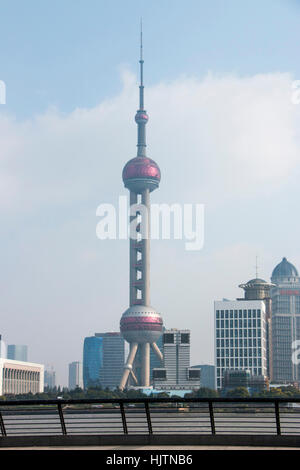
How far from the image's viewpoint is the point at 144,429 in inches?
843

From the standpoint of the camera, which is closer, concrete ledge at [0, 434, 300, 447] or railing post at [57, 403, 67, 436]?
concrete ledge at [0, 434, 300, 447]

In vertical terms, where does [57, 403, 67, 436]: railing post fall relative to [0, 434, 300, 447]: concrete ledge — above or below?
above

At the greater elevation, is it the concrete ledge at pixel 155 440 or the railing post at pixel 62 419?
the railing post at pixel 62 419

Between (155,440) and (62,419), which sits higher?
(62,419)

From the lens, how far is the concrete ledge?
1998cm

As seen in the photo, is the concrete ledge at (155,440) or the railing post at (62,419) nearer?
the concrete ledge at (155,440)

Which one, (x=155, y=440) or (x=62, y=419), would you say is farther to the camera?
(x=62, y=419)

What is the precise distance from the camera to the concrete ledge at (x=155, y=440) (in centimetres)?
1998

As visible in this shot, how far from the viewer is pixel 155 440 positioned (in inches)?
813
